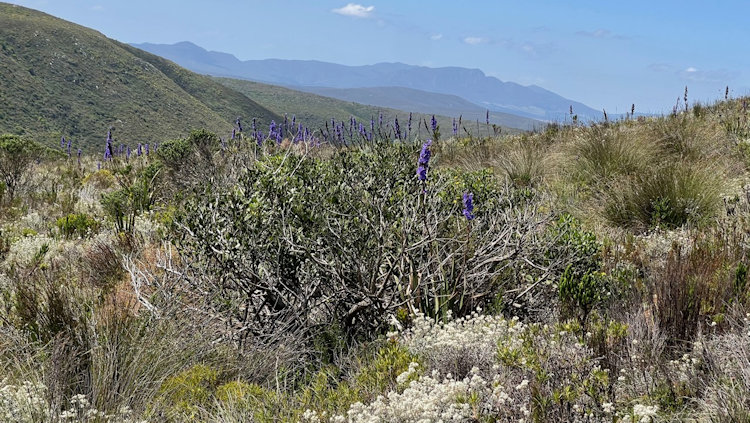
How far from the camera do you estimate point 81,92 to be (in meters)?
88.6

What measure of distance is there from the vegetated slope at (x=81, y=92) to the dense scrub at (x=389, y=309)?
7018 cm

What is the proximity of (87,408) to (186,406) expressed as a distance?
1.64 ft

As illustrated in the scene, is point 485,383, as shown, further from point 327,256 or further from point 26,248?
point 26,248

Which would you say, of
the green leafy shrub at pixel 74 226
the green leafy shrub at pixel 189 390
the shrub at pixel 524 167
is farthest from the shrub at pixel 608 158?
the green leafy shrub at pixel 74 226

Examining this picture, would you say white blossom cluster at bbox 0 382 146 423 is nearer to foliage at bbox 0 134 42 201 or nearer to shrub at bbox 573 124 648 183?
shrub at bbox 573 124 648 183

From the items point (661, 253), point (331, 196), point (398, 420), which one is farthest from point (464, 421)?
point (661, 253)

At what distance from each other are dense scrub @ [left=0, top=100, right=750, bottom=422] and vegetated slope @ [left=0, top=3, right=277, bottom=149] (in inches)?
2763

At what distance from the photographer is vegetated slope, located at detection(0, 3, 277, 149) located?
72812 mm

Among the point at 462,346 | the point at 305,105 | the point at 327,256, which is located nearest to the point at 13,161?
the point at 327,256

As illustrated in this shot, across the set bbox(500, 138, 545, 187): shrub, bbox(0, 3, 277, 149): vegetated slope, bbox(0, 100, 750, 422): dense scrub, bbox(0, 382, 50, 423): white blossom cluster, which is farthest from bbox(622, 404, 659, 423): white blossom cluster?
bbox(0, 3, 277, 149): vegetated slope

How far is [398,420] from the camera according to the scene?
2.19 meters

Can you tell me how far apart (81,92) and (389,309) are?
101 metres

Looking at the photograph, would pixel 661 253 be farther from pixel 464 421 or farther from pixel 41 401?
pixel 41 401

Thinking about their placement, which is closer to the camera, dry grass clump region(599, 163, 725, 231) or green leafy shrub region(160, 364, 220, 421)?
green leafy shrub region(160, 364, 220, 421)
